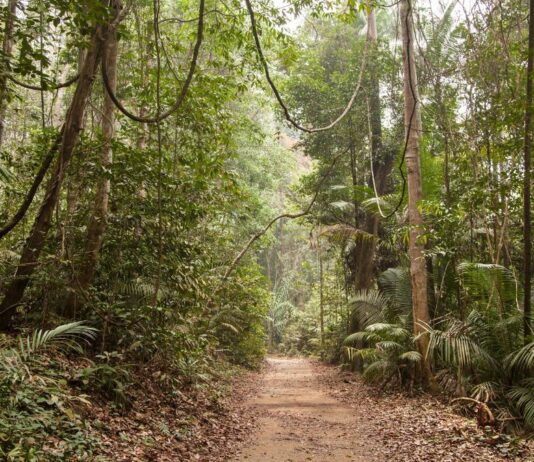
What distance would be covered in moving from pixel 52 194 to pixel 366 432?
529 centimetres

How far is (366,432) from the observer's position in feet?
22.4

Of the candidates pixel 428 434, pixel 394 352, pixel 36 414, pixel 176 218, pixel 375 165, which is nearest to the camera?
pixel 36 414

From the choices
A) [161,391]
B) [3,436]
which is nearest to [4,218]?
[161,391]

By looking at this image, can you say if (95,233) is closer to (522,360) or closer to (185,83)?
(185,83)

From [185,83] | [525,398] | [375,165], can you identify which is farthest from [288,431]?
[375,165]

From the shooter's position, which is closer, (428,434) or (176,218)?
(428,434)

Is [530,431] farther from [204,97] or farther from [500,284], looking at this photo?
[204,97]

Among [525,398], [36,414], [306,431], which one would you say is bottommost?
[306,431]

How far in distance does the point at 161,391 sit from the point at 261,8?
654cm

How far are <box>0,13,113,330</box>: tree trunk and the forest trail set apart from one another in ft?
11.0

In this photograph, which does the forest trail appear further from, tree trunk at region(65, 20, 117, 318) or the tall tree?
the tall tree

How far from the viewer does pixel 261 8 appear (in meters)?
8.33

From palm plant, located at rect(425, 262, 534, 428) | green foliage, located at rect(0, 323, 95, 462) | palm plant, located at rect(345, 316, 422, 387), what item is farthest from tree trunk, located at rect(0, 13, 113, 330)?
palm plant, located at rect(345, 316, 422, 387)

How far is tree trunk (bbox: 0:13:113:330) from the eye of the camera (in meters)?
5.04
